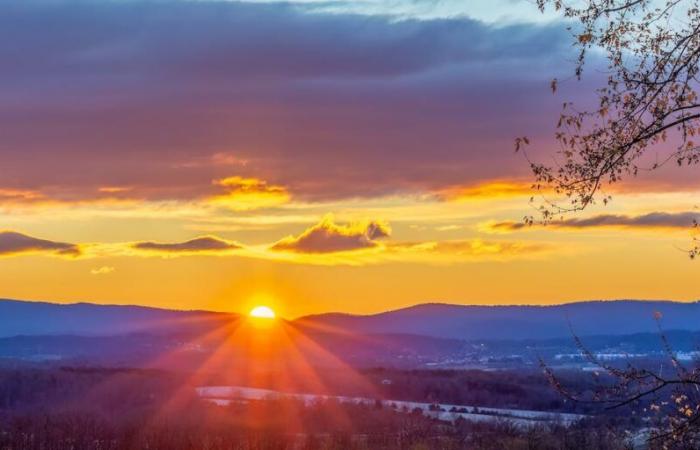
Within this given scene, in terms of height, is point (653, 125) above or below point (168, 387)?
above

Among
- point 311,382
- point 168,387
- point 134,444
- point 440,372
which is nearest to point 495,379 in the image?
point 440,372

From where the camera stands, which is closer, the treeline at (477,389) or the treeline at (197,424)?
the treeline at (197,424)

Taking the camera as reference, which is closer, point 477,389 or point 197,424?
point 197,424

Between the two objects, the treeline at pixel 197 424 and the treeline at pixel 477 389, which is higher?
the treeline at pixel 197 424

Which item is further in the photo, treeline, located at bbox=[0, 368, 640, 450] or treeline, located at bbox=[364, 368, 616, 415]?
treeline, located at bbox=[364, 368, 616, 415]

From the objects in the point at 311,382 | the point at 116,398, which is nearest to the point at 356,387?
the point at 311,382

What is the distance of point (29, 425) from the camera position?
55688mm

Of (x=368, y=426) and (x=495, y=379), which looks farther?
(x=495, y=379)

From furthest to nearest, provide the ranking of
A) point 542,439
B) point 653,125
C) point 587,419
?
point 587,419, point 542,439, point 653,125

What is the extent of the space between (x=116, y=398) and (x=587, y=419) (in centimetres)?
4291

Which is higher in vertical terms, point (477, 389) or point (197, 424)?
point (197, 424)

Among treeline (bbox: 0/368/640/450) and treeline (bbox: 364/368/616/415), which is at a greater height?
treeline (bbox: 0/368/640/450)

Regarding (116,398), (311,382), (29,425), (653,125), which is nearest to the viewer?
(653,125)

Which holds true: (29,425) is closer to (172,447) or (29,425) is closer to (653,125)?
(172,447)
